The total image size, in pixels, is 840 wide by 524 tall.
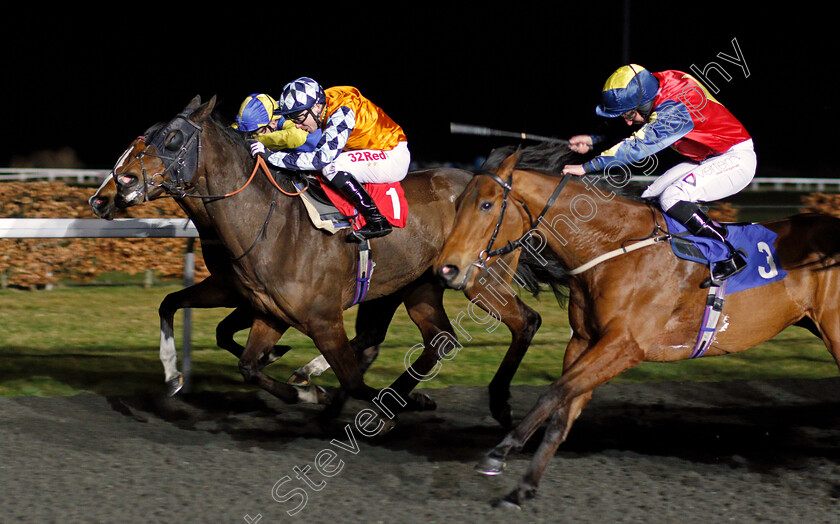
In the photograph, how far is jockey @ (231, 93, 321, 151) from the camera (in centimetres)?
496

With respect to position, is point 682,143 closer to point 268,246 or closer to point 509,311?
point 509,311

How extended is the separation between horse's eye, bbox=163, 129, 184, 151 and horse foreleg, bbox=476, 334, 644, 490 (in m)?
2.01

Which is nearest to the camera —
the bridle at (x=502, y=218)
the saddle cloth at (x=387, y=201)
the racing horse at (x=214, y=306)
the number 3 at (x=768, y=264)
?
the bridle at (x=502, y=218)

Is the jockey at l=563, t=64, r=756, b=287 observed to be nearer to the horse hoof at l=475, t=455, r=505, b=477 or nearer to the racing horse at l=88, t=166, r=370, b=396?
the horse hoof at l=475, t=455, r=505, b=477

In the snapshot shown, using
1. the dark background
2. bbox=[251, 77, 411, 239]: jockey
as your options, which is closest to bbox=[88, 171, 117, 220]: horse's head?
bbox=[251, 77, 411, 239]: jockey

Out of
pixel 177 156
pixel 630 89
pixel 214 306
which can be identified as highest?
pixel 630 89

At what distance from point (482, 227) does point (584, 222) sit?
0.52 metres

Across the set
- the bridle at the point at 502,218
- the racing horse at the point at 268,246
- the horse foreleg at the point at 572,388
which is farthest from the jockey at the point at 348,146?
the horse foreleg at the point at 572,388

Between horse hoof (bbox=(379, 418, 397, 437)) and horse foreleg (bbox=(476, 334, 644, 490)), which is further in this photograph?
horse hoof (bbox=(379, 418, 397, 437))

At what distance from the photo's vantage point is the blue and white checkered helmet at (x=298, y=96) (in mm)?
4254

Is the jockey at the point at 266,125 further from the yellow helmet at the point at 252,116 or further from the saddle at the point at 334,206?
the saddle at the point at 334,206

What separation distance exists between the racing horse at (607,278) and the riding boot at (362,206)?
993mm

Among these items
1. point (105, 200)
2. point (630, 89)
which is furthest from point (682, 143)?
point (105, 200)

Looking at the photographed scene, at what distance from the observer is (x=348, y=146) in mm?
4684
